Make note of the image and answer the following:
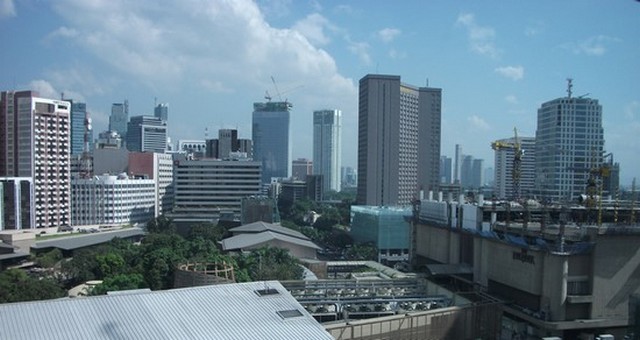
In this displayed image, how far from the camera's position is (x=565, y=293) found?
15.7 m

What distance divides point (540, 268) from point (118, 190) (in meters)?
38.1

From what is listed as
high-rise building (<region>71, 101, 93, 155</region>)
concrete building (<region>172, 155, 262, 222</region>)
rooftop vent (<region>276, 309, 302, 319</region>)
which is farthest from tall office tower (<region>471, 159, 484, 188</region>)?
rooftop vent (<region>276, 309, 302, 319</region>)

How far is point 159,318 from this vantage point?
10430mm

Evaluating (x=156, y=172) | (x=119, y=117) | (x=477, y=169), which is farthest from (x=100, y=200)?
(x=119, y=117)

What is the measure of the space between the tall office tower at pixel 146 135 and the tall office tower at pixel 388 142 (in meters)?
54.6

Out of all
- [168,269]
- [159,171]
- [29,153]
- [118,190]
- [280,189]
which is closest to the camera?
[168,269]

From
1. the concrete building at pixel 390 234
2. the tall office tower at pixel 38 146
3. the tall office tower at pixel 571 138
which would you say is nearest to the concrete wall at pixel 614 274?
the concrete building at pixel 390 234

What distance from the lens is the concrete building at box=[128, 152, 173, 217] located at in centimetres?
5456

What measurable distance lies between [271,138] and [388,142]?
208 ft

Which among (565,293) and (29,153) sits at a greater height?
(29,153)

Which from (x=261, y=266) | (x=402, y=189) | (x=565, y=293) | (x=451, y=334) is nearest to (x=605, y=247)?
(x=565, y=293)

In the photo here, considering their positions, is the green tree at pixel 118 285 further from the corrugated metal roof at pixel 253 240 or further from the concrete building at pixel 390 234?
the concrete building at pixel 390 234

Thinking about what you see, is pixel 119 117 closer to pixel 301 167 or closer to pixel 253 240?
pixel 301 167

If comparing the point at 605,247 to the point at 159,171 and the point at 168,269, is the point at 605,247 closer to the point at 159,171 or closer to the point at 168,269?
the point at 168,269
